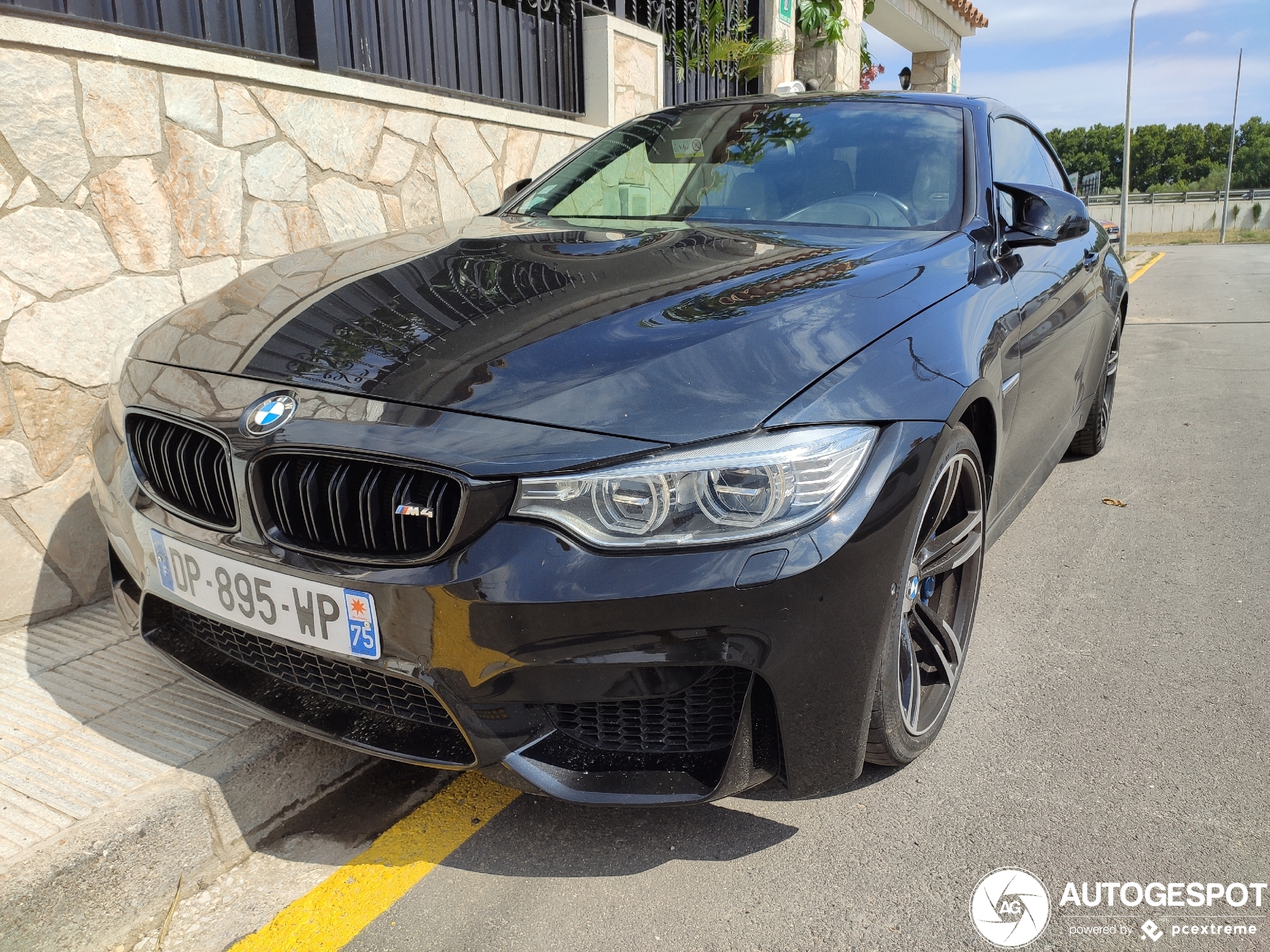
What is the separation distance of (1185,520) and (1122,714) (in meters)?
1.75

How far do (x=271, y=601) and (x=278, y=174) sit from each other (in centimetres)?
263

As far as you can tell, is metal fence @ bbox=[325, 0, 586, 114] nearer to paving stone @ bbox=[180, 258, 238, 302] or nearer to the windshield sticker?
paving stone @ bbox=[180, 258, 238, 302]

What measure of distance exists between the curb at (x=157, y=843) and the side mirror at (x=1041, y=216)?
2.35 metres

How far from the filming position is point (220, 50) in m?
3.87

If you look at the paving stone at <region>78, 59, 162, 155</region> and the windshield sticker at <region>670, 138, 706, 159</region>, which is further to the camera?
the windshield sticker at <region>670, 138, 706, 159</region>

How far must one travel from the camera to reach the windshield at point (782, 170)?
2.81m

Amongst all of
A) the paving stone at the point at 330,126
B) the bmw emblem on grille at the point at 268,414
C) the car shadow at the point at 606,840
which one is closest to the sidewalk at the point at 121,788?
the car shadow at the point at 606,840

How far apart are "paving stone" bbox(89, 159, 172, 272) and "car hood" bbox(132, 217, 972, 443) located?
39.1 inches

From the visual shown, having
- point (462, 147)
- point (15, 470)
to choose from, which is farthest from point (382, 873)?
point (462, 147)

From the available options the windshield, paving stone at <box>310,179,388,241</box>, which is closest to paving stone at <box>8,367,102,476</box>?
paving stone at <box>310,179,388,241</box>

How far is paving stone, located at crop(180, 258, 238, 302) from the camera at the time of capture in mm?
3420

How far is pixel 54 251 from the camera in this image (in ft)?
9.66

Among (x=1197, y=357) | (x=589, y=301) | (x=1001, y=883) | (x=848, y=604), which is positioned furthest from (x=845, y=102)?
(x=1197, y=357)

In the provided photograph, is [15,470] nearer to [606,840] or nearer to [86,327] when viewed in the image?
[86,327]
